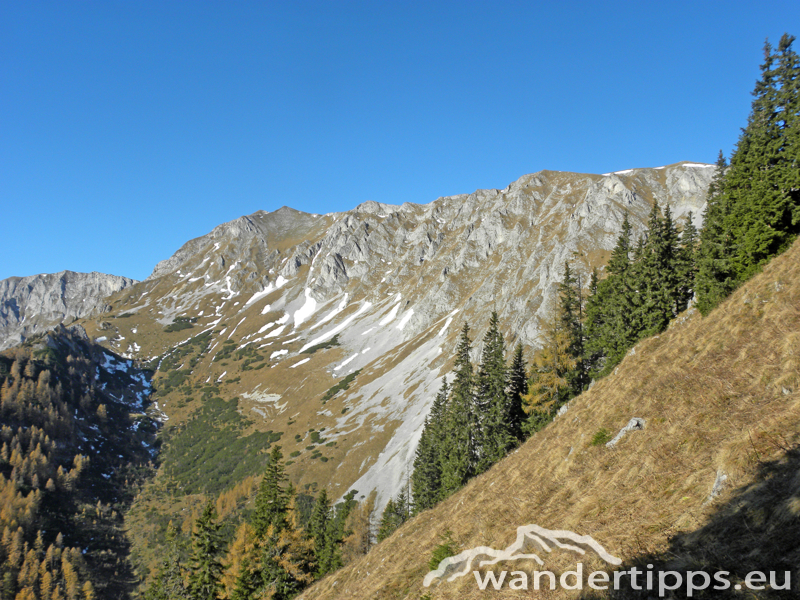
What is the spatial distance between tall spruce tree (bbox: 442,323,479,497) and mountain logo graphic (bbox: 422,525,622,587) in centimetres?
2552

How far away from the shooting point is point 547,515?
1337cm

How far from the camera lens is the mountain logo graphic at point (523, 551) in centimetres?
1025

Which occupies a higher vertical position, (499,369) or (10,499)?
(499,369)

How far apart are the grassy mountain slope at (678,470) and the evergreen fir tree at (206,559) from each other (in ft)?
50.0

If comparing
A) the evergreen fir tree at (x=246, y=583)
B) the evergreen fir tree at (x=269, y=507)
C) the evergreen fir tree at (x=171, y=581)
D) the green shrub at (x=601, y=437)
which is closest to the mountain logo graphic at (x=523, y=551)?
the green shrub at (x=601, y=437)

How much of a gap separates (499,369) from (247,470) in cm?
13410

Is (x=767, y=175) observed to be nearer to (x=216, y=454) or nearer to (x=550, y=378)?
(x=550, y=378)

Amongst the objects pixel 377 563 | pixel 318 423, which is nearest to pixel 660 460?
pixel 377 563

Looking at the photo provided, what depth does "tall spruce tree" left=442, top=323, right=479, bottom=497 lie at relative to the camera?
38.8m

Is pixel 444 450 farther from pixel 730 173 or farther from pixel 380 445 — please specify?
pixel 380 445

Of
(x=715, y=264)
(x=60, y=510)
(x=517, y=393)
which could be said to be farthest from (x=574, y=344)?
(x=60, y=510)

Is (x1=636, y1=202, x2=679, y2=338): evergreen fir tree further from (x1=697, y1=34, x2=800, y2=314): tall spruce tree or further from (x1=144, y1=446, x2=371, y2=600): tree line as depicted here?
(x1=144, y1=446, x2=371, y2=600): tree line

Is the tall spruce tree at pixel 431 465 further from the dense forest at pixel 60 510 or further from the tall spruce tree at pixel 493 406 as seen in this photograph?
the dense forest at pixel 60 510

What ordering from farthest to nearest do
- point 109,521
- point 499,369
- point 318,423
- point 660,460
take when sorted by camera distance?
point 109,521 → point 318,423 → point 499,369 → point 660,460
